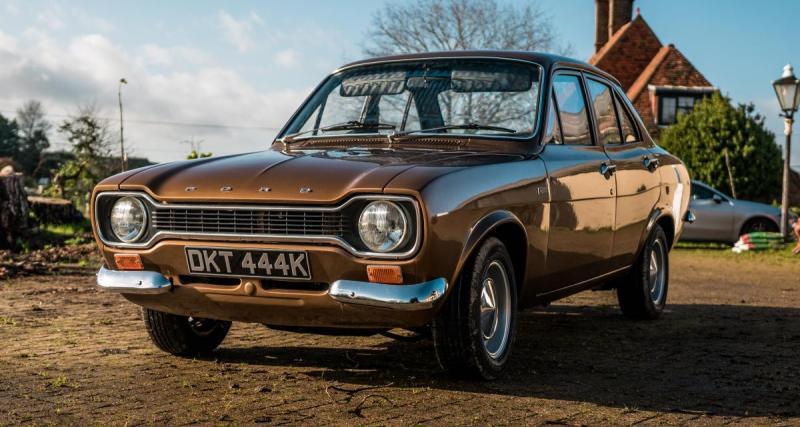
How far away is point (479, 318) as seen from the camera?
5.07m

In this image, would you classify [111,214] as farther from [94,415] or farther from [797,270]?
[797,270]

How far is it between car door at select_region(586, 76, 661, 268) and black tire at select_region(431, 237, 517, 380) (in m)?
1.73

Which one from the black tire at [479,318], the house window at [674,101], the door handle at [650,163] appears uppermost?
the house window at [674,101]

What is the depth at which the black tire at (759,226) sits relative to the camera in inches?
823

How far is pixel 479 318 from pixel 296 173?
3.74ft

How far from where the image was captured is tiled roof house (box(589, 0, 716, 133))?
4288 centimetres

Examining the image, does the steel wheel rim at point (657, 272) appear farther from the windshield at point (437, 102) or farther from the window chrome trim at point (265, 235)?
the window chrome trim at point (265, 235)

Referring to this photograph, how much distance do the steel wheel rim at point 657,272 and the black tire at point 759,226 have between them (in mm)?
13310

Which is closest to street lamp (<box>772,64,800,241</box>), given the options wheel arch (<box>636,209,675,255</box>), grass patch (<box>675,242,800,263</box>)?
grass patch (<box>675,242,800,263</box>)

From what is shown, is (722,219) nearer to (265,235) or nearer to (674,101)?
(265,235)

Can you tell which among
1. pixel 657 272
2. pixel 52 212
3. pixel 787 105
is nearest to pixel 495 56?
pixel 657 272

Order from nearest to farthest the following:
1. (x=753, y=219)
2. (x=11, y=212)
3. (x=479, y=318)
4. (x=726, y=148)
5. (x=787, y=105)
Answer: (x=479, y=318)
(x=11, y=212)
(x=787, y=105)
(x=753, y=219)
(x=726, y=148)

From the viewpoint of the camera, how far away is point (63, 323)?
293 inches

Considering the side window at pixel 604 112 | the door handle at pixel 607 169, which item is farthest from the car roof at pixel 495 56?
the door handle at pixel 607 169
